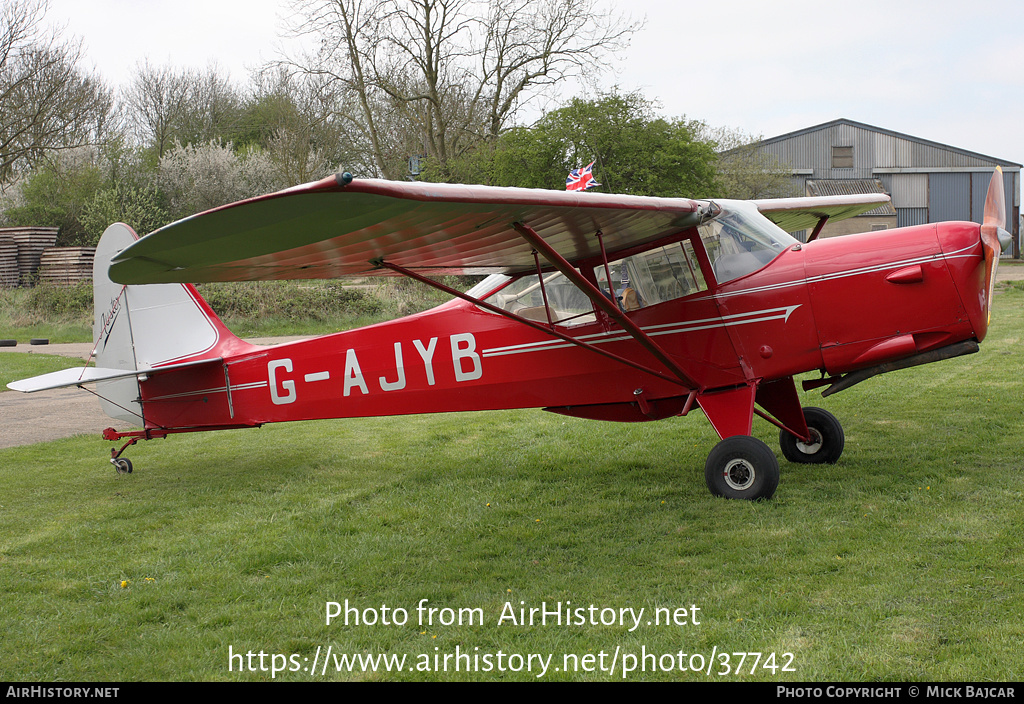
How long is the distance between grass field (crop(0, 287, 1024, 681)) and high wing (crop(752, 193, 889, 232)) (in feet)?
7.78

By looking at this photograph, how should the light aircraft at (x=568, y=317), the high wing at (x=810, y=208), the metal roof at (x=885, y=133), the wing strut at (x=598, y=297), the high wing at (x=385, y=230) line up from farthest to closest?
the metal roof at (x=885, y=133)
the high wing at (x=810, y=208)
the wing strut at (x=598, y=297)
the light aircraft at (x=568, y=317)
the high wing at (x=385, y=230)

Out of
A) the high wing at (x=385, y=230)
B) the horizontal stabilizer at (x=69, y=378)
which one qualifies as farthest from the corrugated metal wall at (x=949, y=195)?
the horizontal stabilizer at (x=69, y=378)

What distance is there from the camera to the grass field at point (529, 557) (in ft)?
11.2

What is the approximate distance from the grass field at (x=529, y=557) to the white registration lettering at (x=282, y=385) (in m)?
0.74

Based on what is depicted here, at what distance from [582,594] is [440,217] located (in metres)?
2.25

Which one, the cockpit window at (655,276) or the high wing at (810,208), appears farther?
the high wing at (810,208)

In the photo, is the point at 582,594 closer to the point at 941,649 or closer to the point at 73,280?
the point at 941,649

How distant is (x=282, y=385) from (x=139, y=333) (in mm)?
1682

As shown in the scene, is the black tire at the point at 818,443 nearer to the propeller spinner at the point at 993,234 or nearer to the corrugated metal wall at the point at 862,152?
the propeller spinner at the point at 993,234

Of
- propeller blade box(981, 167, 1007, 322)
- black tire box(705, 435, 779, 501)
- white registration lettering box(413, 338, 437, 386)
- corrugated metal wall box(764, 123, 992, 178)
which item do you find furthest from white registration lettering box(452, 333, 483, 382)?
corrugated metal wall box(764, 123, 992, 178)

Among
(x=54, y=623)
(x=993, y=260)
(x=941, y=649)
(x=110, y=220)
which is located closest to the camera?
(x=941, y=649)

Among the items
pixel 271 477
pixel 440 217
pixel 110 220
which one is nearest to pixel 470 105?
pixel 110 220

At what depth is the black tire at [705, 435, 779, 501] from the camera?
17.7 ft

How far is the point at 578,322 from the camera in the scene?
635cm
